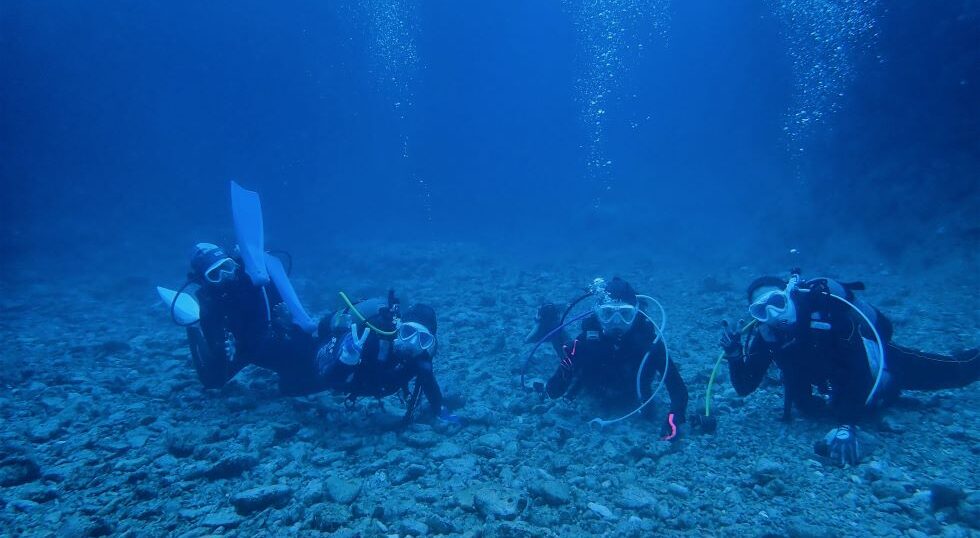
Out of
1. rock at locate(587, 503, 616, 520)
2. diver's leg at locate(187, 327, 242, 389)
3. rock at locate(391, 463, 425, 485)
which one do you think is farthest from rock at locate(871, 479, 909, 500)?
diver's leg at locate(187, 327, 242, 389)

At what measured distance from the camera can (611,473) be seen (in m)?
4.18

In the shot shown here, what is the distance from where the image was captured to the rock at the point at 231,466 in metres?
4.00

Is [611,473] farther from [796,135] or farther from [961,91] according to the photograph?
[796,135]

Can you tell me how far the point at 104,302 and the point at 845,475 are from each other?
18401mm

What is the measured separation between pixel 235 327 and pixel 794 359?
6.32 metres

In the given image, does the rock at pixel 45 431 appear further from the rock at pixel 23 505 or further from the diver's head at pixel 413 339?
the diver's head at pixel 413 339

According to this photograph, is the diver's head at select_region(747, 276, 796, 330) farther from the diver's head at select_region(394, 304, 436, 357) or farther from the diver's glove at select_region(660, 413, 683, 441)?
the diver's head at select_region(394, 304, 436, 357)

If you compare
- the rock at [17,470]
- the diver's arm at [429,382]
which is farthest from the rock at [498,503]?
the rock at [17,470]

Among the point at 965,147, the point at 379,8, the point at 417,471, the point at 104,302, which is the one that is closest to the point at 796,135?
the point at 965,147

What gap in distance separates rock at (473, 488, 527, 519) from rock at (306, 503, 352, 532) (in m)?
0.98

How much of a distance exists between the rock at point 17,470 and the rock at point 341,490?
242 centimetres

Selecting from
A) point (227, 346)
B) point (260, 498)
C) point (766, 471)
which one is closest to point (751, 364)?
point (766, 471)

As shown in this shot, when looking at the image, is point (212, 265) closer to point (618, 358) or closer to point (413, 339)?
point (413, 339)

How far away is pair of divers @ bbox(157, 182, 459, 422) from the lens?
16.3ft
